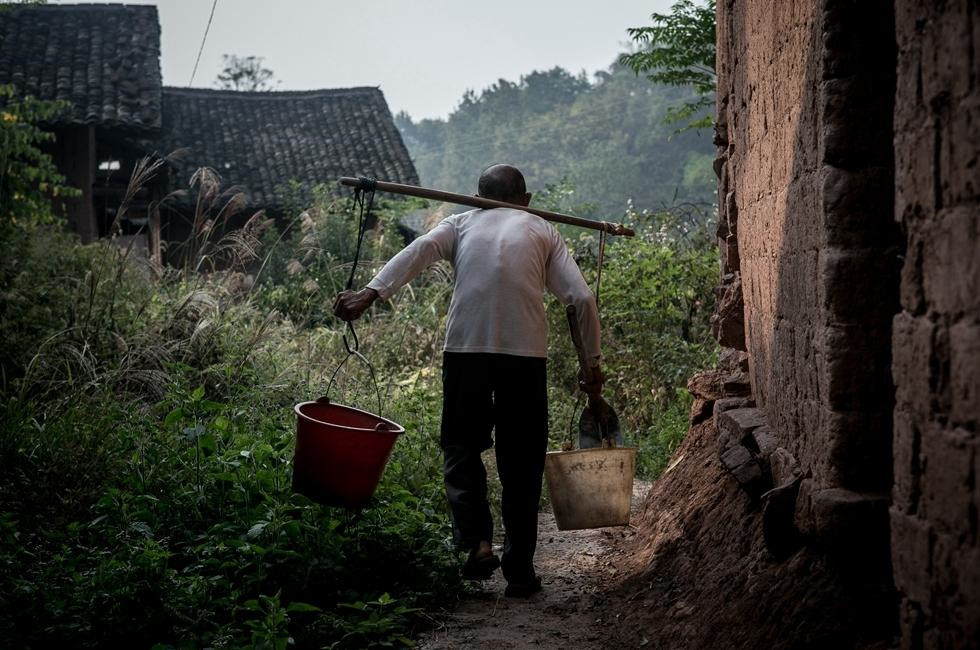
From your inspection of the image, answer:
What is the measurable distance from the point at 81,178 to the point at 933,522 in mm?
14606

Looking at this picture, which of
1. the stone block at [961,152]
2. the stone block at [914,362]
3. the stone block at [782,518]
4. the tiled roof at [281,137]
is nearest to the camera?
the stone block at [961,152]

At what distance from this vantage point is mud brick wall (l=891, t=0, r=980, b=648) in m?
2.03

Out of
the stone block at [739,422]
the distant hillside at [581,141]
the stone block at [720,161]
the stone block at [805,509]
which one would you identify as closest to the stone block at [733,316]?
the stone block at [739,422]

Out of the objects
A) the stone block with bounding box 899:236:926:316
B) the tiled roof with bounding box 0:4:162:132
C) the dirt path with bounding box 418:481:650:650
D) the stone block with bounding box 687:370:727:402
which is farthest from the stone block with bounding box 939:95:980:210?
the tiled roof with bounding box 0:4:162:132

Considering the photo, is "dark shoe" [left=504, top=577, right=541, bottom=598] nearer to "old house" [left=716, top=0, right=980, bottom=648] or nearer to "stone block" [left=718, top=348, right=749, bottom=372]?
"old house" [left=716, top=0, right=980, bottom=648]

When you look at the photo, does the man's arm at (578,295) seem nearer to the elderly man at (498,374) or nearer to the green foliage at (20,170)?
the elderly man at (498,374)

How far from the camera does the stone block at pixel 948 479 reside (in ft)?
6.75

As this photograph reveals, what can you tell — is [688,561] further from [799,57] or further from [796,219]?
[799,57]

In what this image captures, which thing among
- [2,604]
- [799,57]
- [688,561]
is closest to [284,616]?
[2,604]

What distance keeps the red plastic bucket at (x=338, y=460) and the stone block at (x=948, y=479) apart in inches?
91.0

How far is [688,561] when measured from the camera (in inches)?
164

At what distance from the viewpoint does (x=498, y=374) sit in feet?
14.8

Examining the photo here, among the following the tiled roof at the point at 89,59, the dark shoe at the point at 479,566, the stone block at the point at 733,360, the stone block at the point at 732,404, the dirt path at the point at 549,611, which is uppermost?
the tiled roof at the point at 89,59

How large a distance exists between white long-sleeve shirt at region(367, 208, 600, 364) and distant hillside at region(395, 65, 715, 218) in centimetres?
3034
